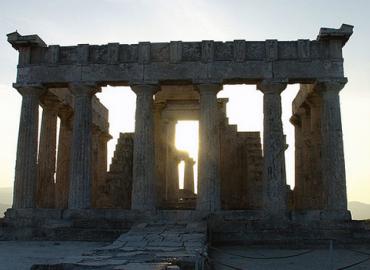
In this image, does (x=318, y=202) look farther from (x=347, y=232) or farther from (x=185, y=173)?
(x=185, y=173)

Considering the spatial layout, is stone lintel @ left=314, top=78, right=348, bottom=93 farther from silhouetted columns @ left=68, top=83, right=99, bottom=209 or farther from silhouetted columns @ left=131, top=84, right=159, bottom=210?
silhouetted columns @ left=68, top=83, right=99, bottom=209

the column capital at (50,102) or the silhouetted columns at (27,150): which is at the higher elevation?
the column capital at (50,102)

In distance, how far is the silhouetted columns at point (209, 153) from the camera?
20.3m

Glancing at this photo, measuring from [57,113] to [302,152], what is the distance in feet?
38.3

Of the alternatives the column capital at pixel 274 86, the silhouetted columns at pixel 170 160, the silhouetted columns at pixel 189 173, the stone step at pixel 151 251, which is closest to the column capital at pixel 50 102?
the silhouetted columns at pixel 170 160

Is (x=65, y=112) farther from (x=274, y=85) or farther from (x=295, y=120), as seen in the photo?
(x=295, y=120)

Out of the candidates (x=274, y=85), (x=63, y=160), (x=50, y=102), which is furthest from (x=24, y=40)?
(x=274, y=85)

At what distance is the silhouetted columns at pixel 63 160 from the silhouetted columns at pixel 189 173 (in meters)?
15.9

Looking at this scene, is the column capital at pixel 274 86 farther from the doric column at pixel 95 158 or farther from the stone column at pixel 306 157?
the doric column at pixel 95 158

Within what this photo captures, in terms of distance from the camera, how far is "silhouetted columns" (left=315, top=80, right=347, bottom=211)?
19938 millimetres

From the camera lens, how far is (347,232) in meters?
18.9

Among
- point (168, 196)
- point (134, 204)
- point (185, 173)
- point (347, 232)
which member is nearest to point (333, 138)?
point (347, 232)

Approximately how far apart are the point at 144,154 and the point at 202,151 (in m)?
2.31

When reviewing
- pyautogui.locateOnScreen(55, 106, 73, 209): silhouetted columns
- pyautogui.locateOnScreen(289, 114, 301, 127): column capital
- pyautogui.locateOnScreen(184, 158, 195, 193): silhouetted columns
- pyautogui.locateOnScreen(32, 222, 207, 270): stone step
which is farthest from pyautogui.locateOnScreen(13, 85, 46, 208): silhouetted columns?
pyautogui.locateOnScreen(184, 158, 195, 193): silhouetted columns
